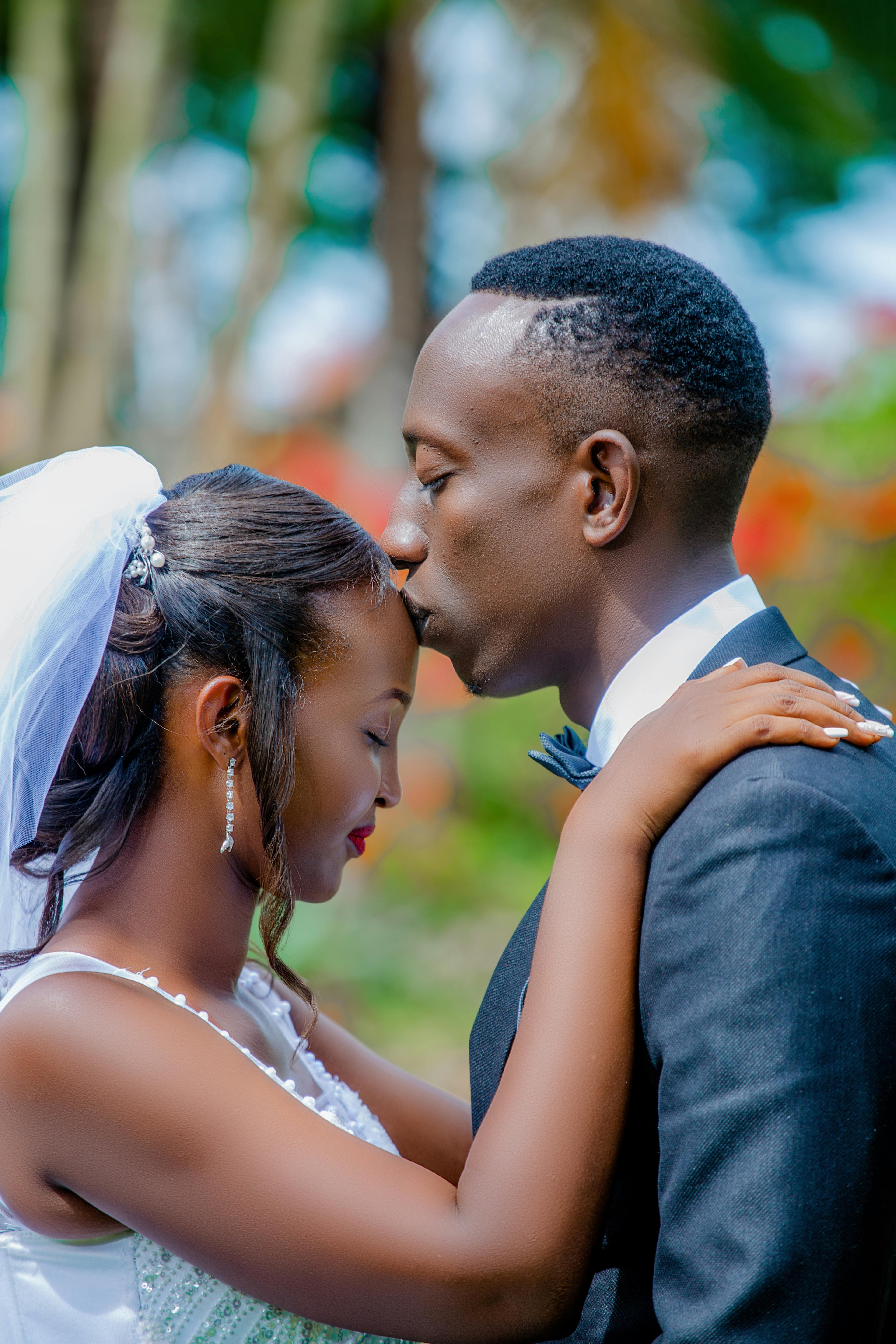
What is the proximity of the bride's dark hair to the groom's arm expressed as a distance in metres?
0.96

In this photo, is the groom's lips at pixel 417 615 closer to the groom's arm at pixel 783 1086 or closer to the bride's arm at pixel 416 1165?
the bride's arm at pixel 416 1165

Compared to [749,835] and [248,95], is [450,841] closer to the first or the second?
[749,835]

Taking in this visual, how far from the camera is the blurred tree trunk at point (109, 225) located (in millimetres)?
9734

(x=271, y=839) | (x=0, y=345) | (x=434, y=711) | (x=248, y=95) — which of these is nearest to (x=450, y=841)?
(x=434, y=711)

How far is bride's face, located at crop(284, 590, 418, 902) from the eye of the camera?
2387mm

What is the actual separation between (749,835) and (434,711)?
6471 mm

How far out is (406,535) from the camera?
2.45m

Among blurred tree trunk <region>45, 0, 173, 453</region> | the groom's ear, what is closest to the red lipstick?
the groom's ear

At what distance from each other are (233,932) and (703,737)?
1143mm

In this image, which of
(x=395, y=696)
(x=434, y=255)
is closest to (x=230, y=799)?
(x=395, y=696)

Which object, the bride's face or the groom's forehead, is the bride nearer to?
the bride's face

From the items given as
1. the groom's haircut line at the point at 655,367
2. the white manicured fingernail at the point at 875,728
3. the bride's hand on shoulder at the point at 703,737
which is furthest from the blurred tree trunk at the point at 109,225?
the white manicured fingernail at the point at 875,728

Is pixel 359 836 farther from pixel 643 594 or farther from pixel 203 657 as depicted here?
pixel 643 594

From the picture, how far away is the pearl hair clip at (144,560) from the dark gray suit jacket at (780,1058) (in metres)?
1.19
